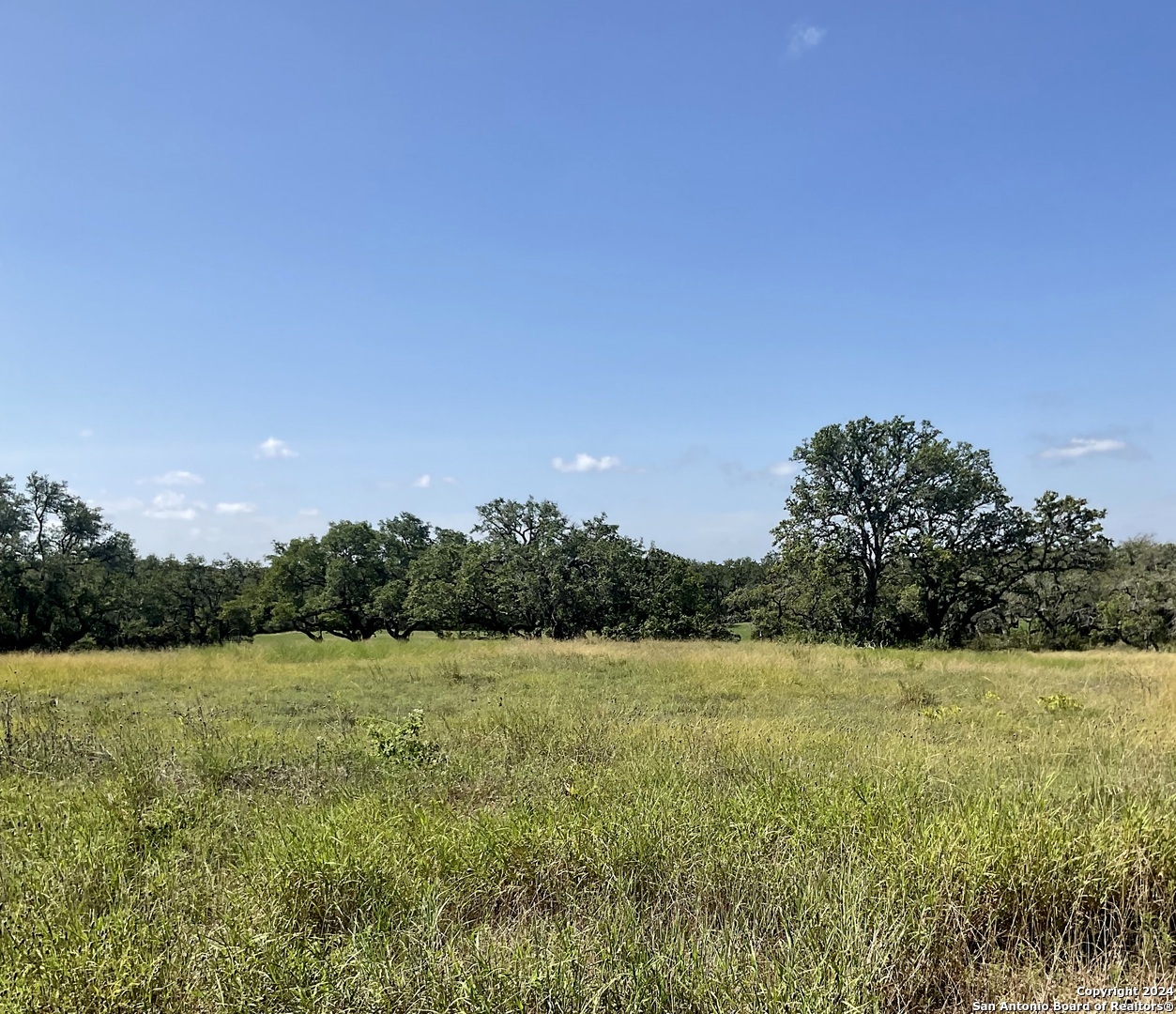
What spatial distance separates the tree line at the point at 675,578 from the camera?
1195 inches

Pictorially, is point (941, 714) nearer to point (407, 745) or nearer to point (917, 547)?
point (407, 745)

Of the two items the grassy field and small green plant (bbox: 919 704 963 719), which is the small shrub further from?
the grassy field

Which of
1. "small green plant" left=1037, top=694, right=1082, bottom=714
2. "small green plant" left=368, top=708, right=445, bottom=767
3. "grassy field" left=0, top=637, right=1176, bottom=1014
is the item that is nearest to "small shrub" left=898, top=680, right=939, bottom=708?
"small green plant" left=1037, top=694, right=1082, bottom=714

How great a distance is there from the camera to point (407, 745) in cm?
574

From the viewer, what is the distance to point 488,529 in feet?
121

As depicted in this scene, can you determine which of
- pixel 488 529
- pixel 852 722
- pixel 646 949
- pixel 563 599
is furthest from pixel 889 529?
pixel 646 949

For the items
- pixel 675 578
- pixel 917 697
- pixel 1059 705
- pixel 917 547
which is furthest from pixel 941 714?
pixel 675 578

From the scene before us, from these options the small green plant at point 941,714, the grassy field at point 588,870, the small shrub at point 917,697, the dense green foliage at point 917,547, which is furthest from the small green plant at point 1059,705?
the dense green foliage at point 917,547

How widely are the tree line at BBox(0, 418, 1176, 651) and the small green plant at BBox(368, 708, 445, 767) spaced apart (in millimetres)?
26822

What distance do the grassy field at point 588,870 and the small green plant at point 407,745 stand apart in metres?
0.03

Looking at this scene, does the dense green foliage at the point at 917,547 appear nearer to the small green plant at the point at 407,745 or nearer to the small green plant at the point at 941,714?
the small green plant at the point at 941,714

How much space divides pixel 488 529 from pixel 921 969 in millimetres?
35055

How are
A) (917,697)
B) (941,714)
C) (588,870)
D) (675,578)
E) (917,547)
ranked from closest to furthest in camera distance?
1. (588,870)
2. (941,714)
3. (917,697)
4. (917,547)
5. (675,578)

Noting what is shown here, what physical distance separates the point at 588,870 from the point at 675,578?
35.1 meters
